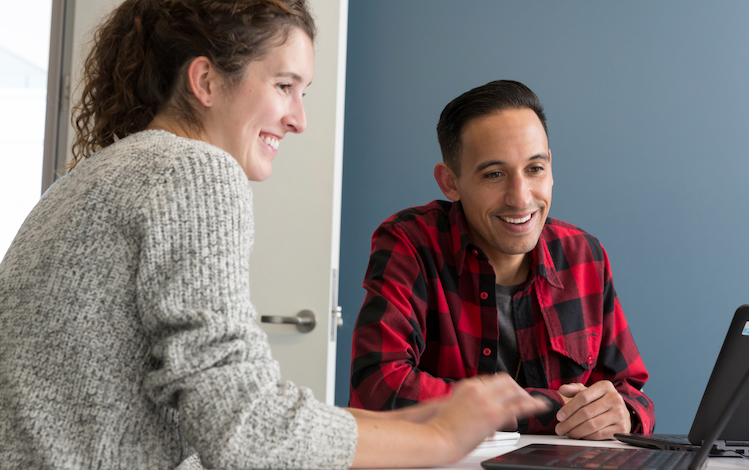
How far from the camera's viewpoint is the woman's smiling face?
886 mm

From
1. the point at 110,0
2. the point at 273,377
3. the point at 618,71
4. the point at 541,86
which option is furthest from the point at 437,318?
the point at 110,0

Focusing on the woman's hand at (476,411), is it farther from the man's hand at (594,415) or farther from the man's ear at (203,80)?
the man's ear at (203,80)

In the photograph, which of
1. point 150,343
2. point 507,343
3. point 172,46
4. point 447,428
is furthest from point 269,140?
point 507,343

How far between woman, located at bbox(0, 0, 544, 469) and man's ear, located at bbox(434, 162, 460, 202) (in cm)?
85

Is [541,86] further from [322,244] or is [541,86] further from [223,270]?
[223,270]

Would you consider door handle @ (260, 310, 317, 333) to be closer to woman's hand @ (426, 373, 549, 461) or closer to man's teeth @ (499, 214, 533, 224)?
man's teeth @ (499, 214, 533, 224)

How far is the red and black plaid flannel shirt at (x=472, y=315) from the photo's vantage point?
4.12 feet

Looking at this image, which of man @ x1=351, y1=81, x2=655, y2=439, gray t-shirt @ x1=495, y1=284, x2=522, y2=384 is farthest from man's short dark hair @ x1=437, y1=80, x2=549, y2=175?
gray t-shirt @ x1=495, y1=284, x2=522, y2=384

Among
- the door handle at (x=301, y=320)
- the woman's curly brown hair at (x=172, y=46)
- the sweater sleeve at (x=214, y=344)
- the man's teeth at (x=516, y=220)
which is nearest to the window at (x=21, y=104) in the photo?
the door handle at (x=301, y=320)

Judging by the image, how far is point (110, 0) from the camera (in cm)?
211

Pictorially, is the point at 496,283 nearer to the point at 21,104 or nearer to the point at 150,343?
the point at 150,343

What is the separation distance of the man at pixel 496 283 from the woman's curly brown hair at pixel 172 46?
0.60m

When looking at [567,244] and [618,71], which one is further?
[618,71]

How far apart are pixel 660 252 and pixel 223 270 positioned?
1938 mm
